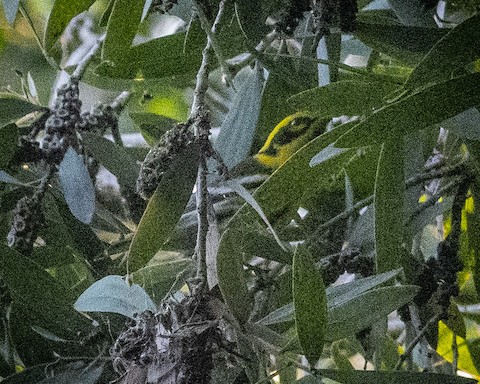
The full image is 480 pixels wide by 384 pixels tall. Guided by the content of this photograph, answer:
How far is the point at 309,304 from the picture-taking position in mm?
340

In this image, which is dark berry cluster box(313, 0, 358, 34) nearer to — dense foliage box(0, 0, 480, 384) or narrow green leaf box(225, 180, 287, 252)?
dense foliage box(0, 0, 480, 384)

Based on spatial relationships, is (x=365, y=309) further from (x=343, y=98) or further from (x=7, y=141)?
(x=7, y=141)

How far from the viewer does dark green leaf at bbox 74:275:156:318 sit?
38 centimetres

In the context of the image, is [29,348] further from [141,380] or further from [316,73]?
[316,73]

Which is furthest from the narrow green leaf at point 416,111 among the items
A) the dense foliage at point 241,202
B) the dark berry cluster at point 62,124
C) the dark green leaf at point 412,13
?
the dark berry cluster at point 62,124

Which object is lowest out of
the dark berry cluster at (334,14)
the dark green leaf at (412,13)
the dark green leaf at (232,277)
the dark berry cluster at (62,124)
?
the dark green leaf at (232,277)

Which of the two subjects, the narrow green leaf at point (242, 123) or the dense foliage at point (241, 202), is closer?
the dense foliage at point (241, 202)

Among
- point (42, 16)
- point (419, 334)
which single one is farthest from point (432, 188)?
point (42, 16)

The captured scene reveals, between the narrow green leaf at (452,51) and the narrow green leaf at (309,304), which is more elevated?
the narrow green leaf at (452,51)

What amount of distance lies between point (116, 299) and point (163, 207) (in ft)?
0.21

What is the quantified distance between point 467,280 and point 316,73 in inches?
14.1

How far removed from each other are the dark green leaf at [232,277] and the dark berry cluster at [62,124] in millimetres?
170

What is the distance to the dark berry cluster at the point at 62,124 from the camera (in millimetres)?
453

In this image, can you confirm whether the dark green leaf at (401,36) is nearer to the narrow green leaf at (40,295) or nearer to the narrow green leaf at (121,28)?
the narrow green leaf at (121,28)
